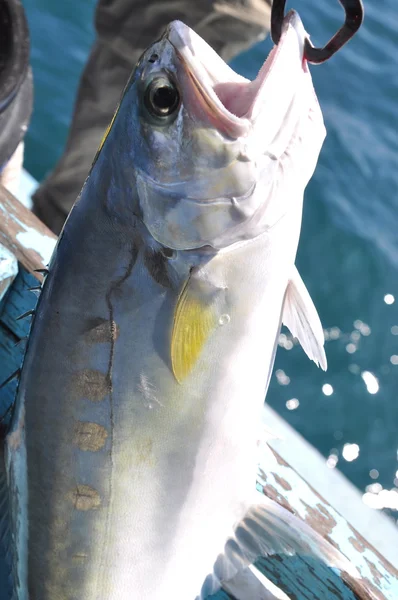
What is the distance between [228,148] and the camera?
1162mm

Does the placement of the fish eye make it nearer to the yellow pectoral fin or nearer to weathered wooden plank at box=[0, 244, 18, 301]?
the yellow pectoral fin

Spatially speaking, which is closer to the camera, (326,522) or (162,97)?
(162,97)

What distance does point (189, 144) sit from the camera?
3.86ft

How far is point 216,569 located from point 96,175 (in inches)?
35.2

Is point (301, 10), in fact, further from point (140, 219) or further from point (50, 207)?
point (140, 219)

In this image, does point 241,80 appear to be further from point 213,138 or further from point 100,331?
point 100,331

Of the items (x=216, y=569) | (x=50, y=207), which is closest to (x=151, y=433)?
(x=216, y=569)

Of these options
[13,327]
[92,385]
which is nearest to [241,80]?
[92,385]

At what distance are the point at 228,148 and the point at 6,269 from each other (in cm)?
82

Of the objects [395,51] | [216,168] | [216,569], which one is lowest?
[395,51]

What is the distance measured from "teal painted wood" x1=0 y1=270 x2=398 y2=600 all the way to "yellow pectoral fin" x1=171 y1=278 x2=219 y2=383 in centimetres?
45

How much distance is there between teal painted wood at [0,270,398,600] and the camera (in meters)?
1.44

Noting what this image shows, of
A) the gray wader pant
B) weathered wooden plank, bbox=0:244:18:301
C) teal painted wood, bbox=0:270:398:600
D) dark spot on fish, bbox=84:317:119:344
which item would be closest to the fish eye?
dark spot on fish, bbox=84:317:119:344

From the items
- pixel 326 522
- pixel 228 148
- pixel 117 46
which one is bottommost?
pixel 326 522
